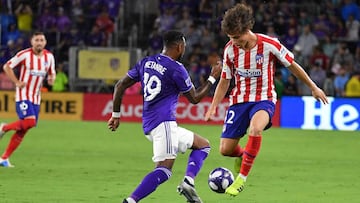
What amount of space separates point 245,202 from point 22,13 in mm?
21197

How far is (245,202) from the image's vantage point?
10992 millimetres

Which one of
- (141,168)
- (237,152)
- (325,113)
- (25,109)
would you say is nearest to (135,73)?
(237,152)

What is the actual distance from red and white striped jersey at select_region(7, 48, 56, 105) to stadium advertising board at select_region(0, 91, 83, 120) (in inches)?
437

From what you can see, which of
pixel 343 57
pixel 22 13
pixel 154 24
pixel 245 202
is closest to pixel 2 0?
pixel 22 13

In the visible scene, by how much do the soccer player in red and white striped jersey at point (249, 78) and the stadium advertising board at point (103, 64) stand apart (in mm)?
17316

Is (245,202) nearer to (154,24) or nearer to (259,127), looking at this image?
(259,127)

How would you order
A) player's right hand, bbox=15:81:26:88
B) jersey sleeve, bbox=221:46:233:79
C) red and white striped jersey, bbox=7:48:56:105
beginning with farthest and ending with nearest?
red and white striped jersey, bbox=7:48:56:105 → player's right hand, bbox=15:81:26:88 → jersey sleeve, bbox=221:46:233:79

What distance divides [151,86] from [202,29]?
19834 mm

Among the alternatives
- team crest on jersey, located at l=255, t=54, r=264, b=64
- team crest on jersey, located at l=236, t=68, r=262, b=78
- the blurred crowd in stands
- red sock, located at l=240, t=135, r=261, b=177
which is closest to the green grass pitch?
red sock, located at l=240, t=135, r=261, b=177

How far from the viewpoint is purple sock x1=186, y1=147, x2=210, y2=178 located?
10.1 meters

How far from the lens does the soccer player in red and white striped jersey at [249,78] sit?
410 inches

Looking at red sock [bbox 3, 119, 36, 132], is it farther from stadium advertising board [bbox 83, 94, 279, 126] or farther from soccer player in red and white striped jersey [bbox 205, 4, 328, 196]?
stadium advertising board [bbox 83, 94, 279, 126]

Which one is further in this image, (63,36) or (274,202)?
(63,36)

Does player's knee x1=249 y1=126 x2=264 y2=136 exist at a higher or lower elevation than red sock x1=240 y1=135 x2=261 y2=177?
higher
